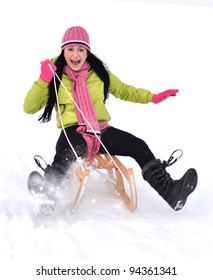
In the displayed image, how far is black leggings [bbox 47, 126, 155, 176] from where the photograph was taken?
10.7ft

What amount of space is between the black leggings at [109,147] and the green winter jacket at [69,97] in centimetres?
12

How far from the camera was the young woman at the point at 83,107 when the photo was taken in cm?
321

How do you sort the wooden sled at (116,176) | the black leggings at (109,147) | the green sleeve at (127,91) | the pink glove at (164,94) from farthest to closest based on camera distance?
the green sleeve at (127,91) < the pink glove at (164,94) < the black leggings at (109,147) < the wooden sled at (116,176)

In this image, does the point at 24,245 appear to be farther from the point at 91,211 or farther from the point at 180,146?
the point at 180,146

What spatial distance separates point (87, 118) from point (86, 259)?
1127 millimetres

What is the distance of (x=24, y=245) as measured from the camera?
260 centimetres

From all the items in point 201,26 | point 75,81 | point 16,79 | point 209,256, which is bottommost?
point 209,256

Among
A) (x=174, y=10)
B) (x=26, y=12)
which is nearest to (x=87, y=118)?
(x=26, y=12)

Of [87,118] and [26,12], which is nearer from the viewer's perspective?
[87,118]

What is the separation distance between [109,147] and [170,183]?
20.2 inches

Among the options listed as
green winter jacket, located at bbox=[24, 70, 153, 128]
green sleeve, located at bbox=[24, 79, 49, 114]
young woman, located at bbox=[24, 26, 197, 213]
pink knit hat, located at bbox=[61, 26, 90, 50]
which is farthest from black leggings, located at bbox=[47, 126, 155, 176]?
pink knit hat, located at bbox=[61, 26, 90, 50]

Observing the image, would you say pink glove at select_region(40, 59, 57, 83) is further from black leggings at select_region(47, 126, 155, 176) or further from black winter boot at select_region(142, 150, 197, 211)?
black winter boot at select_region(142, 150, 197, 211)

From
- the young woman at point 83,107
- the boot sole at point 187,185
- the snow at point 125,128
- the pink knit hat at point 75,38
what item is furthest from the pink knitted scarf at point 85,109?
the boot sole at point 187,185

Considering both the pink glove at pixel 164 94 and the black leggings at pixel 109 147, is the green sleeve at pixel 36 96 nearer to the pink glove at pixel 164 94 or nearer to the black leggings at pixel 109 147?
the black leggings at pixel 109 147
